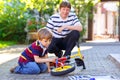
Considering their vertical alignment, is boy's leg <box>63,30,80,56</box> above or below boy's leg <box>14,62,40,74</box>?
above

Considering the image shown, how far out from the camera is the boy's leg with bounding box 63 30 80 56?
658 centimetres

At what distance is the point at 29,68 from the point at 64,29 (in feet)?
2.97

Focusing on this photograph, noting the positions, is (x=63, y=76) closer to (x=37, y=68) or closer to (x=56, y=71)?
(x=56, y=71)

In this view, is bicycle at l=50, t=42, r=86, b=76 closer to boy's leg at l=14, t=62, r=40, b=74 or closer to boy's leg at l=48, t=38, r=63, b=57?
boy's leg at l=14, t=62, r=40, b=74

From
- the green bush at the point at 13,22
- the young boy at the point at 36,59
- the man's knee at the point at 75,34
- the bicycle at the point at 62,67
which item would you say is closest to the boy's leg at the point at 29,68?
the young boy at the point at 36,59

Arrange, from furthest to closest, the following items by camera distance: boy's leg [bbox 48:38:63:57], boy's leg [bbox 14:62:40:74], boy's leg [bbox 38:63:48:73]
A: boy's leg [bbox 48:38:63:57], boy's leg [bbox 38:63:48:73], boy's leg [bbox 14:62:40:74]

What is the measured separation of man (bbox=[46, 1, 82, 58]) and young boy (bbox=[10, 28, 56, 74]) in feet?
1.44

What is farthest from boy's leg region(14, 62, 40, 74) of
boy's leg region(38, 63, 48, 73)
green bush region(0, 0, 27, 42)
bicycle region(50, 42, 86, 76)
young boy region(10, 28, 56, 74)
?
green bush region(0, 0, 27, 42)


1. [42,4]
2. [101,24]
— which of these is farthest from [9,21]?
[101,24]

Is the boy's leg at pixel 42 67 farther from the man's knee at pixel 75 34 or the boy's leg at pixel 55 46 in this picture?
Result: the man's knee at pixel 75 34

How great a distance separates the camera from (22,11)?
61.5 ft

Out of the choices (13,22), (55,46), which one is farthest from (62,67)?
(13,22)

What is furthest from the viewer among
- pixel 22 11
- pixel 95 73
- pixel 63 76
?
pixel 22 11

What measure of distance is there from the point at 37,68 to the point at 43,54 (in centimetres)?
24
